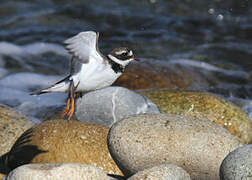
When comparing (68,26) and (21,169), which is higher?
(21,169)

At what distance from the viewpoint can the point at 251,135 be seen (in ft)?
21.4

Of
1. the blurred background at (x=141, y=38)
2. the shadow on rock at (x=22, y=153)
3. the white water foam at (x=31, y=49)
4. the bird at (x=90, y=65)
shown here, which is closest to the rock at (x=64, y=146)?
the shadow on rock at (x=22, y=153)

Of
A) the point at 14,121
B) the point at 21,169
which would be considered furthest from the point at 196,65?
the point at 21,169

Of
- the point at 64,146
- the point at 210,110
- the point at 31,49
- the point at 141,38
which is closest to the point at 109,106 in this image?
the point at 64,146

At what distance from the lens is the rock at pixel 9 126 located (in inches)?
205

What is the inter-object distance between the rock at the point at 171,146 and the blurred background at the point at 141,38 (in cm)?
320

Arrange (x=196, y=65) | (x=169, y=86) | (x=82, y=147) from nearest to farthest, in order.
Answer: (x=82, y=147) → (x=169, y=86) → (x=196, y=65)

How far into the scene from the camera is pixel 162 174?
3559 mm

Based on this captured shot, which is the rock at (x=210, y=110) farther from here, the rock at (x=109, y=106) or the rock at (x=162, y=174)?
the rock at (x=162, y=174)

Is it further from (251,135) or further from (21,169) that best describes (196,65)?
(21,169)

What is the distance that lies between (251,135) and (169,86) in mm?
2352

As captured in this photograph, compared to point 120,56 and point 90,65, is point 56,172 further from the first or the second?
point 120,56

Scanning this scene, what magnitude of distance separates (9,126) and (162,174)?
2513 millimetres

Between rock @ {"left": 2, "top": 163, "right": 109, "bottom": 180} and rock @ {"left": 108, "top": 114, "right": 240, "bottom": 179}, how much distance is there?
2.41 feet
